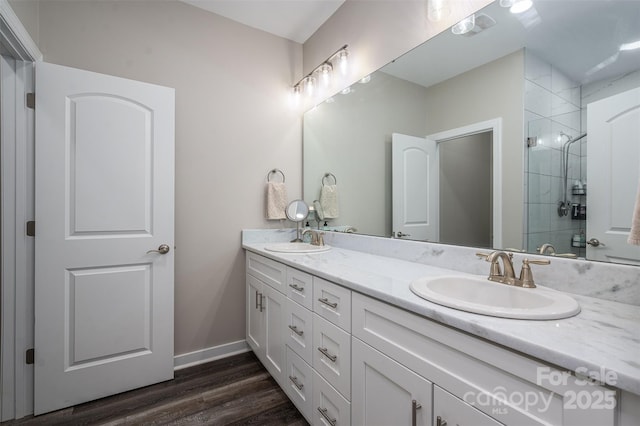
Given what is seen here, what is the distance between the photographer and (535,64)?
111cm

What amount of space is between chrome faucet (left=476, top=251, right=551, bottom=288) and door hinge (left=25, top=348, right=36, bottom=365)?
231 cm

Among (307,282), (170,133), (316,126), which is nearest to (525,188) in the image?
(307,282)

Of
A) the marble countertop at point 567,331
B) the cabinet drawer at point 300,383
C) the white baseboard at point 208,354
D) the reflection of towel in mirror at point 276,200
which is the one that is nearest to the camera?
the marble countertop at point 567,331

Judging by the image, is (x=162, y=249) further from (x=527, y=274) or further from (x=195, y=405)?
(x=527, y=274)

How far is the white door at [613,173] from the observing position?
0.87m

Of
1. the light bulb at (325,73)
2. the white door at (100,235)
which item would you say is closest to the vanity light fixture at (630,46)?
the light bulb at (325,73)

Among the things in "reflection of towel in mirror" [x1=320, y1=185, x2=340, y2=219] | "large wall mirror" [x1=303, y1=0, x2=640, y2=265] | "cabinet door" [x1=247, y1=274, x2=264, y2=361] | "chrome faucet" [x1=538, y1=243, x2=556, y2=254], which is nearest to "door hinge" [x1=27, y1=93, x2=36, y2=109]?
"cabinet door" [x1=247, y1=274, x2=264, y2=361]

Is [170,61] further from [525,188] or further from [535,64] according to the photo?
[525,188]

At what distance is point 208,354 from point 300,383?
102 centimetres

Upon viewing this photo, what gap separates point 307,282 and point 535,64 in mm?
1289

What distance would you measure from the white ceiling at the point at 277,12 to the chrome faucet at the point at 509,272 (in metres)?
2.03

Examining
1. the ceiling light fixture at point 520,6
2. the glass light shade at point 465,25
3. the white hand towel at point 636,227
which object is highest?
the glass light shade at point 465,25

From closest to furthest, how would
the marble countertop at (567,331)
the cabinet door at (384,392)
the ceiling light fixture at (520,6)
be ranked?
the marble countertop at (567,331)
the cabinet door at (384,392)
the ceiling light fixture at (520,6)

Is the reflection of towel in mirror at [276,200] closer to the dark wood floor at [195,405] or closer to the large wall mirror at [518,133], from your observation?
the large wall mirror at [518,133]
